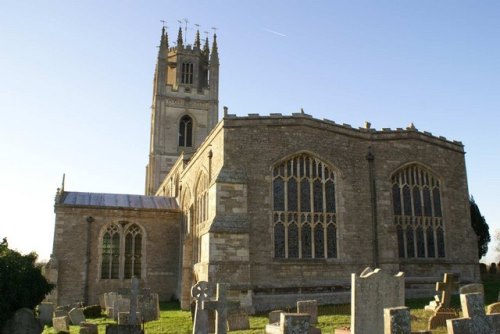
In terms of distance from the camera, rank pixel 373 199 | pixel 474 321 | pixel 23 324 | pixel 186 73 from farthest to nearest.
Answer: pixel 186 73
pixel 373 199
pixel 23 324
pixel 474 321

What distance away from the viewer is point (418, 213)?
21641 millimetres

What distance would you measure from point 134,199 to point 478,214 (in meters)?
22.1

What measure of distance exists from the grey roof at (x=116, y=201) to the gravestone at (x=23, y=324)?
13.1 meters

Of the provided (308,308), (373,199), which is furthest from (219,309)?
(373,199)

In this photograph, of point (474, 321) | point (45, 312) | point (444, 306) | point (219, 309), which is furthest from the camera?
point (45, 312)

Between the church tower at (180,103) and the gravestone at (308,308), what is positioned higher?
the church tower at (180,103)

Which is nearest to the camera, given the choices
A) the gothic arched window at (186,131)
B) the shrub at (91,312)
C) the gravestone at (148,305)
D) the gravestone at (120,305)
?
the gravestone at (148,305)

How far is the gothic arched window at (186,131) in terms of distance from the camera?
46281 mm

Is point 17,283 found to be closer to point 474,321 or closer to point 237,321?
point 237,321

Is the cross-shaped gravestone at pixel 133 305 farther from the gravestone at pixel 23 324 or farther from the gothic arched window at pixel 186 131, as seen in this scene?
the gothic arched window at pixel 186 131

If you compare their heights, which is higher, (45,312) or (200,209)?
(200,209)

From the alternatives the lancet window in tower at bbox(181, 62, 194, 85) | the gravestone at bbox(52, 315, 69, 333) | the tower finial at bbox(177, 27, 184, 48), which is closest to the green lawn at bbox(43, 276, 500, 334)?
the gravestone at bbox(52, 315, 69, 333)

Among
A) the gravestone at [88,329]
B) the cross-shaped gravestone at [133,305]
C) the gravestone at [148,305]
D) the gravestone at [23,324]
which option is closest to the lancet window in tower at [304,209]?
the gravestone at [148,305]

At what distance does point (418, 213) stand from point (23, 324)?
1594 centimetres
